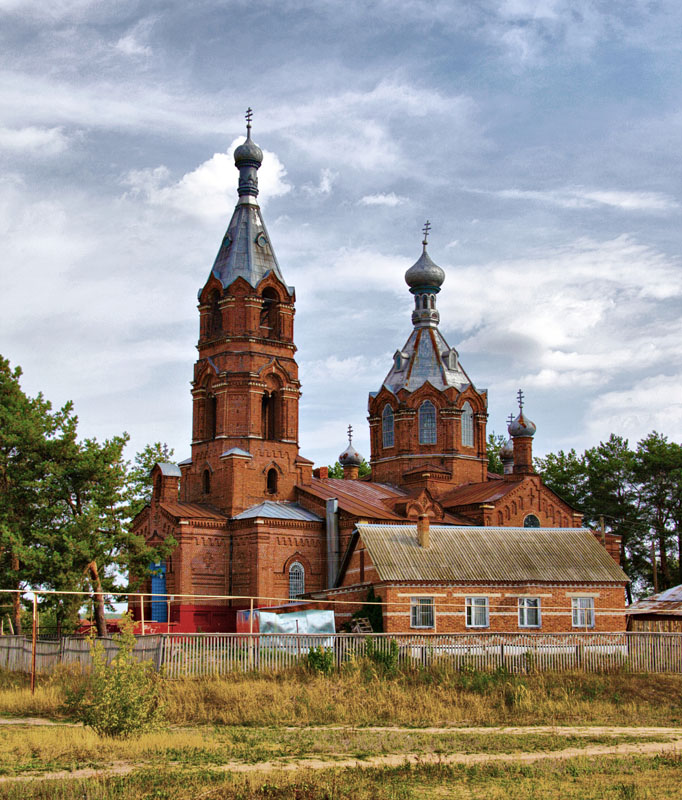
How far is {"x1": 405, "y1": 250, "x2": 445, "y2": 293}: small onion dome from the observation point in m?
57.0

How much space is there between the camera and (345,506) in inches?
1769

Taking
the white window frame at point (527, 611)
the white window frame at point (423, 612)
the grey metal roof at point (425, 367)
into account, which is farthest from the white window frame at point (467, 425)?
the white window frame at point (423, 612)

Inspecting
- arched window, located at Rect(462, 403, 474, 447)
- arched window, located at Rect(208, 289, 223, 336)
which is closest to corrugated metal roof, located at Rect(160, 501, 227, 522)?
arched window, located at Rect(208, 289, 223, 336)

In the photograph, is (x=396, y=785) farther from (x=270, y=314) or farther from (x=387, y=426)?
(x=387, y=426)

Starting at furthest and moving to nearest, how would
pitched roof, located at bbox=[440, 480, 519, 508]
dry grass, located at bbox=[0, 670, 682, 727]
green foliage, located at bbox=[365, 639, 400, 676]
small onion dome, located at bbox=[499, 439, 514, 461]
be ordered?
small onion dome, located at bbox=[499, 439, 514, 461] → pitched roof, located at bbox=[440, 480, 519, 508] → green foliage, located at bbox=[365, 639, 400, 676] → dry grass, located at bbox=[0, 670, 682, 727]

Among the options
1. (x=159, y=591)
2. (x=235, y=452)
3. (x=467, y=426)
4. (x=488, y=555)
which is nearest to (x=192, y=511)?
(x=235, y=452)

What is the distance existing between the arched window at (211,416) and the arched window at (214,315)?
319cm

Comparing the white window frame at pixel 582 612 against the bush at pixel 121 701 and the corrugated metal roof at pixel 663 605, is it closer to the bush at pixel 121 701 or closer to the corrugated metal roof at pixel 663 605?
the corrugated metal roof at pixel 663 605

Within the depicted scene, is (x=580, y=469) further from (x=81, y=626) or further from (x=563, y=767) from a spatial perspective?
(x=563, y=767)

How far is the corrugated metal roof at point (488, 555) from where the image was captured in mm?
34312

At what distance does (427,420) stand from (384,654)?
95.0 feet

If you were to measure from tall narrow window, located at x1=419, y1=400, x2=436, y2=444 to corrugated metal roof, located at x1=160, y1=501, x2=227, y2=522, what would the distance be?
1346 cm

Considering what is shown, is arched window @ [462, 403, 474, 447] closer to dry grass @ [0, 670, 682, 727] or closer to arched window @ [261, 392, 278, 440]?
arched window @ [261, 392, 278, 440]

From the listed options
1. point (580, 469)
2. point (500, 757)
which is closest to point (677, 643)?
point (500, 757)
